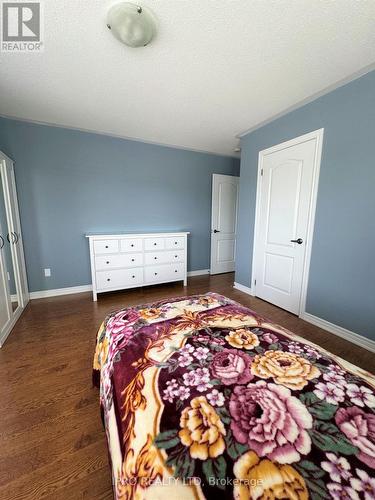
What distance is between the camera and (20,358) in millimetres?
1850

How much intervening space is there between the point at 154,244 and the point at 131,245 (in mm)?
379

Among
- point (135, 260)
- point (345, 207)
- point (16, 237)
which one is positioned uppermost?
point (345, 207)

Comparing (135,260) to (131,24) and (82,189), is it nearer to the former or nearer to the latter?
(82,189)

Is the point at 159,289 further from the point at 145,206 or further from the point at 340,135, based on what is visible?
the point at 340,135

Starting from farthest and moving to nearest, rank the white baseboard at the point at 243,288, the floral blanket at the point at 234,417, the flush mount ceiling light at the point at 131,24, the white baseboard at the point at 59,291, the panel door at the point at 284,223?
1. the white baseboard at the point at 243,288
2. the white baseboard at the point at 59,291
3. the panel door at the point at 284,223
4. the flush mount ceiling light at the point at 131,24
5. the floral blanket at the point at 234,417

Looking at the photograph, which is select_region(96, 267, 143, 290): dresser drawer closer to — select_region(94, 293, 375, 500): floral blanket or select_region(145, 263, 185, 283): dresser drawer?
select_region(145, 263, 185, 283): dresser drawer

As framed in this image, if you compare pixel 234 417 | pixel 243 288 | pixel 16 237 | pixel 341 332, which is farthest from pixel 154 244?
Answer: pixel 234 417

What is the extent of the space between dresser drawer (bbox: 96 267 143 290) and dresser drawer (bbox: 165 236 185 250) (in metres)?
0.61

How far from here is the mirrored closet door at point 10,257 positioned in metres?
2.19

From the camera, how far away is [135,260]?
3.33 m

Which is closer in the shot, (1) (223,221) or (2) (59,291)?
(2) (59,291)

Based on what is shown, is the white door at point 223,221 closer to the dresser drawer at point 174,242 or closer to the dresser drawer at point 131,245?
the dresser drawer at point 174,242

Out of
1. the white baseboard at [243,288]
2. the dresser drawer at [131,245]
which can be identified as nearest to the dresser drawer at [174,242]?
the dresser drawer at [131,245]

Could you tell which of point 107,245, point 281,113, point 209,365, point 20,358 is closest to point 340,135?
point 281,113
